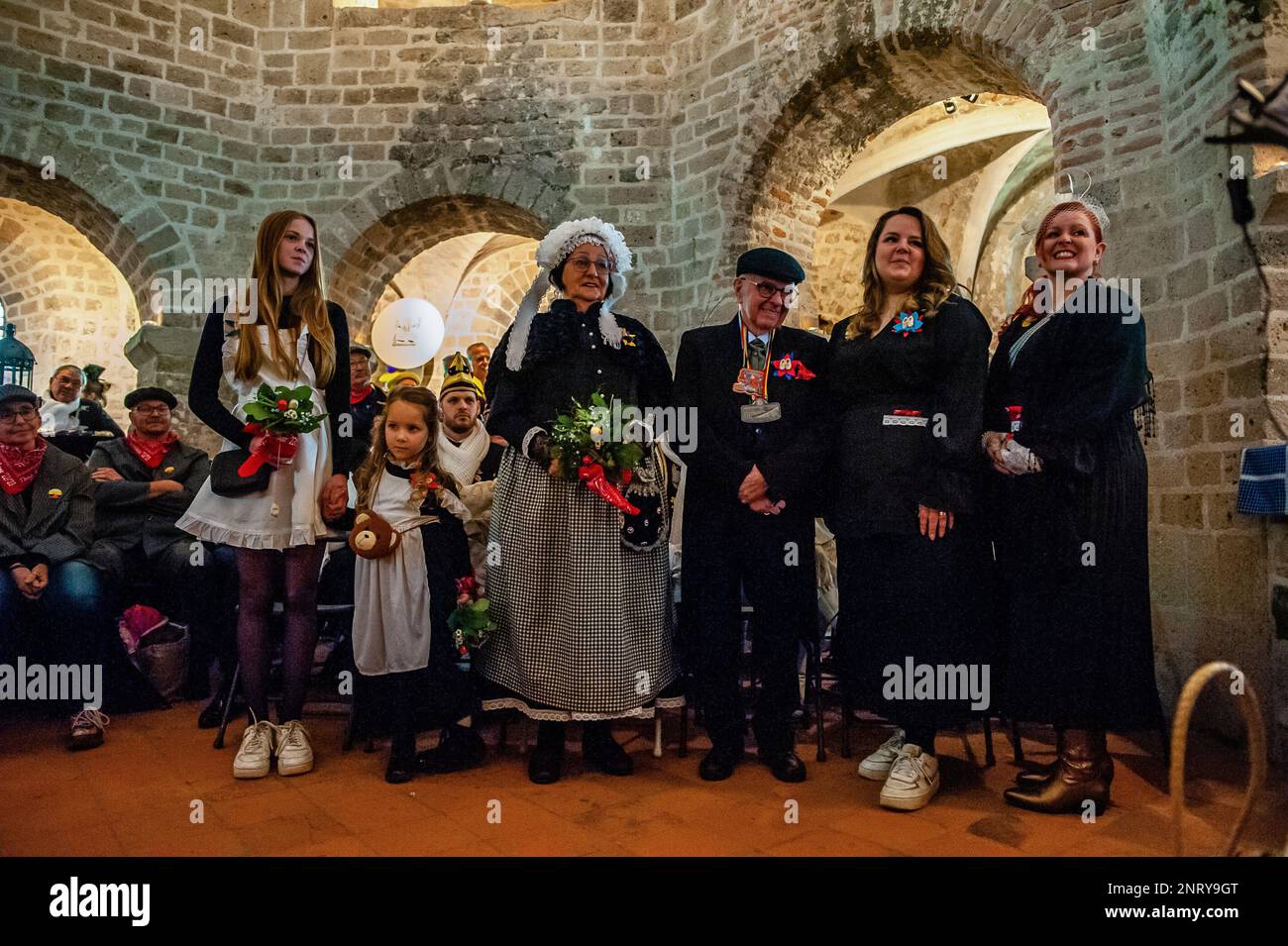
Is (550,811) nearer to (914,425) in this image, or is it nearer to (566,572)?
(566,572)

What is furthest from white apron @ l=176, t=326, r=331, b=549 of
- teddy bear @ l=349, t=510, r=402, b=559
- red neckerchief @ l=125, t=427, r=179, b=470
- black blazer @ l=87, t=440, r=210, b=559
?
red neckerchief @ l=125, t=427, r=179, b=470

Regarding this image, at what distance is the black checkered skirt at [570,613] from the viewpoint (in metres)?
2.92

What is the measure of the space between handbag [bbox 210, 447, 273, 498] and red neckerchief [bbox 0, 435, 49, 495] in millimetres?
1516

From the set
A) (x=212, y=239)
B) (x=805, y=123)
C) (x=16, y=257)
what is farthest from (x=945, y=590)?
(x=16, y=257)

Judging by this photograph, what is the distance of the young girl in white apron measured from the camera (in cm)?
306

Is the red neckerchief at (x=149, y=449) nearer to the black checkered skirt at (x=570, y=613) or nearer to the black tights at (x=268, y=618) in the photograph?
the black tights at (x=268, y=618)

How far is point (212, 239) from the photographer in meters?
7.66

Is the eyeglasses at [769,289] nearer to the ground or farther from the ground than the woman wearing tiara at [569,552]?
farther from the ground

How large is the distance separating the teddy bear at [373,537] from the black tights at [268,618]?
20 cm

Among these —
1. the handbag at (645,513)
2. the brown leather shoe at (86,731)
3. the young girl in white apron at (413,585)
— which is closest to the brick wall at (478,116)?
the handbag at (645,513)

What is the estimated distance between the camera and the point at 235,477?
9.76 feet

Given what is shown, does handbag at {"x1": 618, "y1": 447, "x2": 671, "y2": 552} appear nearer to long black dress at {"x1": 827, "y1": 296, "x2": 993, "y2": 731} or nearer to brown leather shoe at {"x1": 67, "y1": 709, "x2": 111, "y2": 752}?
long black dress at {"x1": 827, "y1": 296, "x2": 993, "y2": 731}
